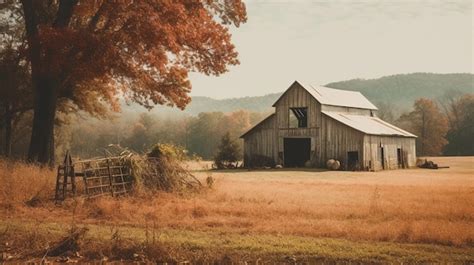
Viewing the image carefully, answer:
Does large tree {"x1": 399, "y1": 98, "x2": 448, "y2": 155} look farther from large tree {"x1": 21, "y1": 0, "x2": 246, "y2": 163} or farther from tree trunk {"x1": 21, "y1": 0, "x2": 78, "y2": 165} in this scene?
tree trunk {"x1": 21, "y1": 0, "x2": 78, "y2": 165}

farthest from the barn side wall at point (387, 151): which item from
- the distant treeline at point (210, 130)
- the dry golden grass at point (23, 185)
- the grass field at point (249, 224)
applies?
the dry golden grass at point (23, 185)

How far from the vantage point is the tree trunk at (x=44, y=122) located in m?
22.8

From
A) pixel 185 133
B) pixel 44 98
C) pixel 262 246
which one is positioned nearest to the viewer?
pixel 262 246

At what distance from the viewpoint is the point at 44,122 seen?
23.0 meters

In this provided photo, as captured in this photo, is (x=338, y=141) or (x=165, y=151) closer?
(x=165, y=151)

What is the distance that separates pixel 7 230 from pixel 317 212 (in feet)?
26.6

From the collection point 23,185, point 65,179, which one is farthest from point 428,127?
point 23,185

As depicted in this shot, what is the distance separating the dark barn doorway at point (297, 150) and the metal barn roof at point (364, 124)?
4.92 m

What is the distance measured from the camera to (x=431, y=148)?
7788 cm

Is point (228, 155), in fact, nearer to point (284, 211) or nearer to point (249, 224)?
A: point (284, 211)

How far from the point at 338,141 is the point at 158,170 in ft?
83.0

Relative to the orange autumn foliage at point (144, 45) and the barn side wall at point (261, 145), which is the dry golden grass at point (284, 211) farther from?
the barn side wall at point (261, 145)

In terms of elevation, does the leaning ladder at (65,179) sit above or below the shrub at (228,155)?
below

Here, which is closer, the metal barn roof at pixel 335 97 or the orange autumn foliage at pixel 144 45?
the orange autumn foliage at pixel 144 45
